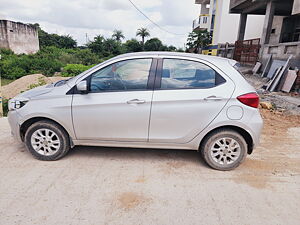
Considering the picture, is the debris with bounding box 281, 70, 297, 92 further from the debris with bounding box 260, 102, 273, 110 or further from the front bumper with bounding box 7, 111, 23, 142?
the front bumper with bounding box 7, 111, 23, 142

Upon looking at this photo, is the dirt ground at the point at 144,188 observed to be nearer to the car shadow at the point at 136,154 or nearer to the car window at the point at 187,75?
the car shadow at the point at 136,154

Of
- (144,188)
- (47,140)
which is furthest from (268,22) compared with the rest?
(47,140)

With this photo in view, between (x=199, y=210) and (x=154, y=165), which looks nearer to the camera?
(x=199, y=210)

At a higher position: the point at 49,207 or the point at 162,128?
the point at 162,128

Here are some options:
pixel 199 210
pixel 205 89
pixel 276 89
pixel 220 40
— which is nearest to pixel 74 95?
pixel 205 89

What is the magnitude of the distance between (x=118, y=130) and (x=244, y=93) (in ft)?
6.40

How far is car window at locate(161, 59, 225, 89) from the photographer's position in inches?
127

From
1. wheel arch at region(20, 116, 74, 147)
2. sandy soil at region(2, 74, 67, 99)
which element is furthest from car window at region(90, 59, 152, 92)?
sandy soil at region(2, 74, 67, 99)

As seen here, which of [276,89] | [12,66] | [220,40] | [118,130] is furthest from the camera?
[220,40]

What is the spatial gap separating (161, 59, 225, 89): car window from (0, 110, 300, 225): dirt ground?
51.5 inches

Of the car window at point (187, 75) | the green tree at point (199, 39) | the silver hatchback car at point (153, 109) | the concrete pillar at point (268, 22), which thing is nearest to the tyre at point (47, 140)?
the silver hatchback car at point (153, 109)

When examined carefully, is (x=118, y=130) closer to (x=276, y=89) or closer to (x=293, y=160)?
(x=293, y=160)

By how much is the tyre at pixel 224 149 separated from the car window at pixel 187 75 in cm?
78

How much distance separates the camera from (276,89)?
974 cm
